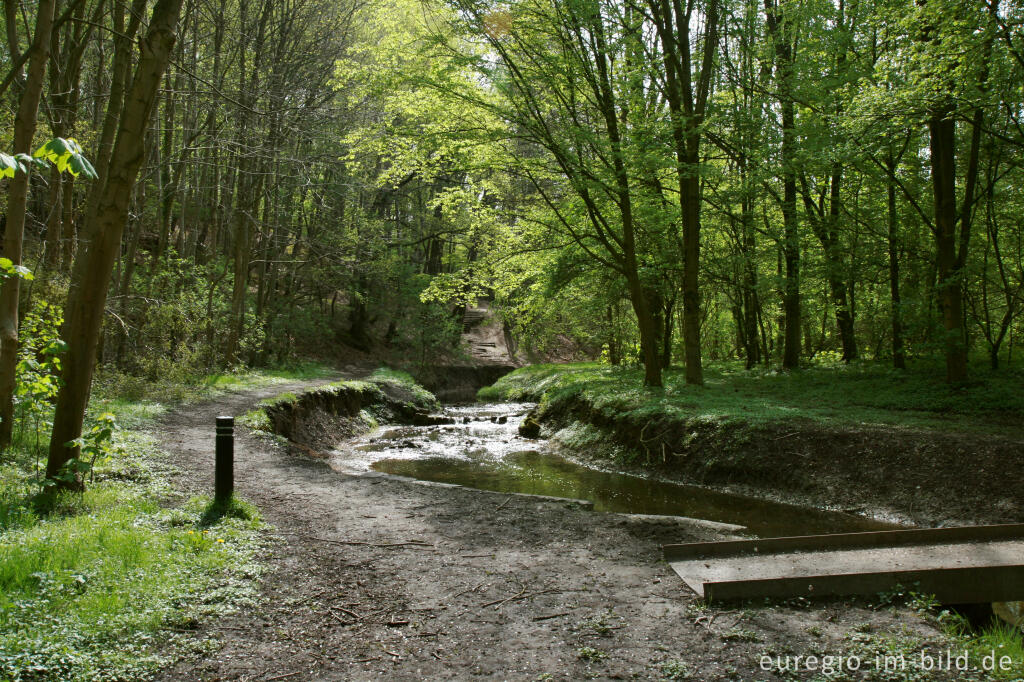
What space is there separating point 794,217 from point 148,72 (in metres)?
13.8

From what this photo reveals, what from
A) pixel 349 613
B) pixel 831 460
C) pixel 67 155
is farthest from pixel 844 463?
pixel 67 155

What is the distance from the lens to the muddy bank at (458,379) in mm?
29517

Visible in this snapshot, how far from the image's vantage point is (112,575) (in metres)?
4.00

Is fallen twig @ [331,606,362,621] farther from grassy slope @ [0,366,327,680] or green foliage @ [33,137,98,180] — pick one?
green foliage @ [33,137,98,180]

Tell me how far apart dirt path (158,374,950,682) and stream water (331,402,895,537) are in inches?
82.3

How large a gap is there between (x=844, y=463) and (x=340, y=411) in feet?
39.0

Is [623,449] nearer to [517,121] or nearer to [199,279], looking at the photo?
[517,121]

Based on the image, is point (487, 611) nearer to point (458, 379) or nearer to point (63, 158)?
point (63, 158)

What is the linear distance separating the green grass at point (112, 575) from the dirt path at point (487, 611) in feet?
0.83

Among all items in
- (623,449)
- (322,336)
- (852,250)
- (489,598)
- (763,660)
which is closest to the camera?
(763,660)

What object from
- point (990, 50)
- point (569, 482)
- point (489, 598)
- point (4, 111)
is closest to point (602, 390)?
point (569, 482)

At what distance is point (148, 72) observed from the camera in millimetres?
5387

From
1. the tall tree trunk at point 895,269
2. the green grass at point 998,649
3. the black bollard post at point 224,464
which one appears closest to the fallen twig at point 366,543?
the black bollard post at point 224,464

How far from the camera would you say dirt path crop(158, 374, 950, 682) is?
3.41 meters
